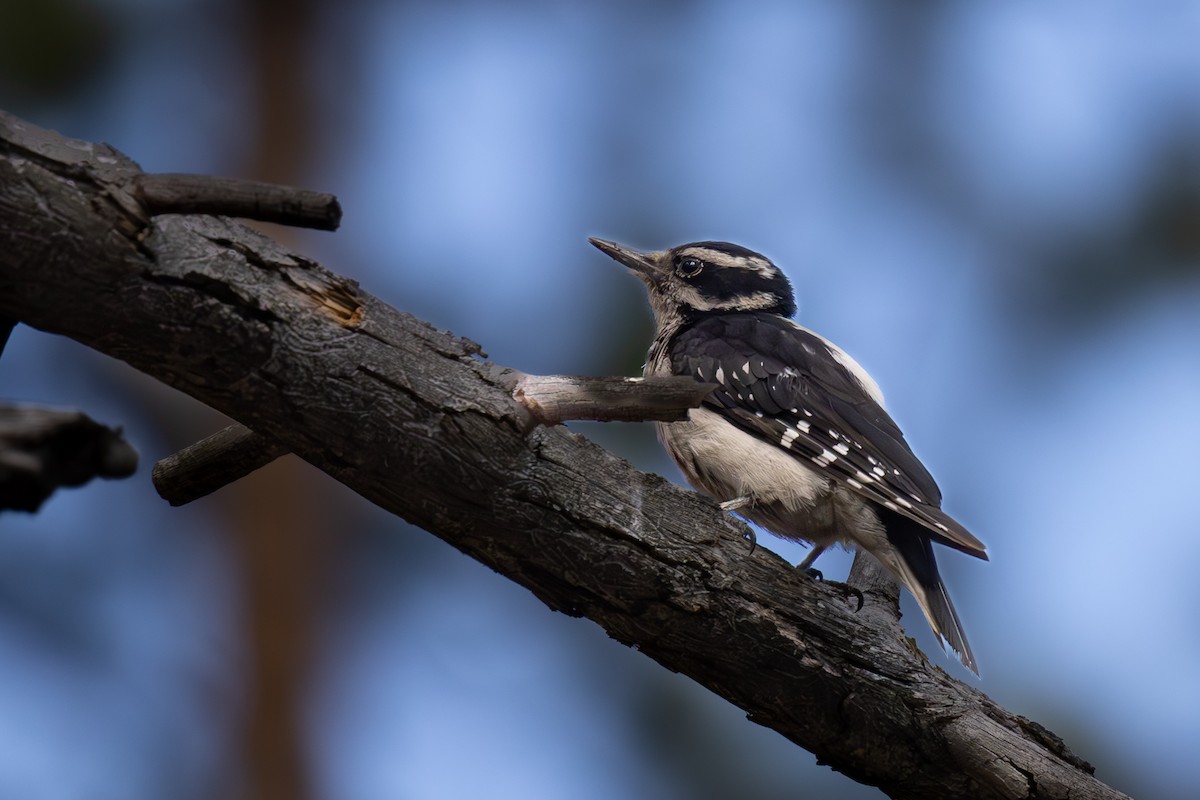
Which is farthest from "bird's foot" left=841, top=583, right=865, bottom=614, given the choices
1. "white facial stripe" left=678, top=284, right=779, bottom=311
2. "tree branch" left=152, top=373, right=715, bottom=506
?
"white facial stripe" left=678, top=284, right=779, bottom=311

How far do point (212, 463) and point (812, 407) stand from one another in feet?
6.96

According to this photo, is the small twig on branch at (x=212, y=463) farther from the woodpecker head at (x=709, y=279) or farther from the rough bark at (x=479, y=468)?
the woodpecker head at (x=709, y=279)

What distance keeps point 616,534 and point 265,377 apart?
0.82m

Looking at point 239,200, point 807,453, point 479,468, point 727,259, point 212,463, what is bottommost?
point 212,463

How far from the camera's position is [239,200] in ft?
6.87

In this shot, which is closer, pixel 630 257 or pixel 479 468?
pixel 479 468

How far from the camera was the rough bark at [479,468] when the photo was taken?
2217mm

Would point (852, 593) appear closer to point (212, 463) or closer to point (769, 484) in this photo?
point (769, 484)

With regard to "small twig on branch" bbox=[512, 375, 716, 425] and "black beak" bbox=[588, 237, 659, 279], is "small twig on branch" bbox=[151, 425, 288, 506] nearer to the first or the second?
"small twig on branch" bbox=[512, 375, 716, 425]

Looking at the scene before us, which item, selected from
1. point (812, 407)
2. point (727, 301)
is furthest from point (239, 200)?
point (727, 301)

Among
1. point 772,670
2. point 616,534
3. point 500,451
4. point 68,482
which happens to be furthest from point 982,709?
point 68,482

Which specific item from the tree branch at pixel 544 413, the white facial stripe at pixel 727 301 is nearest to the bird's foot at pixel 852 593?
the tree branch at pixel 544 413

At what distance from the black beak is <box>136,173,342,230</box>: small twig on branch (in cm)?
317

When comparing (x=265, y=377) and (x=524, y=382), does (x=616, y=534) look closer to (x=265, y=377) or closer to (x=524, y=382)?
(x=524, y=382)
